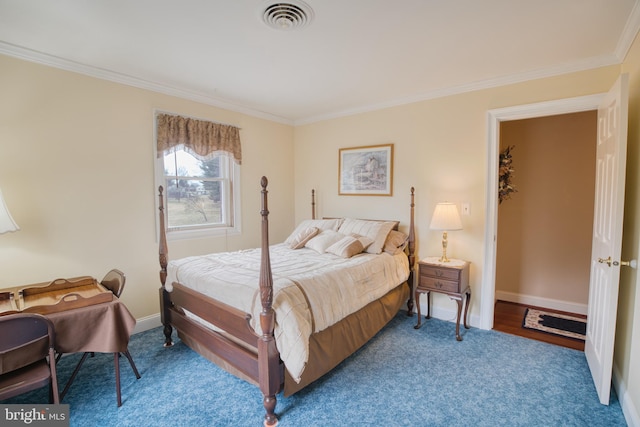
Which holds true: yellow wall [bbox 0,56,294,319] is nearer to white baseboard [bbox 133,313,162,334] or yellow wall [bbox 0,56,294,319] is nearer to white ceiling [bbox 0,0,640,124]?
white baseboard [bbox 133,313,162,334]

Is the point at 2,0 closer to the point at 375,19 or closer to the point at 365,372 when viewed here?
the point at 375,19

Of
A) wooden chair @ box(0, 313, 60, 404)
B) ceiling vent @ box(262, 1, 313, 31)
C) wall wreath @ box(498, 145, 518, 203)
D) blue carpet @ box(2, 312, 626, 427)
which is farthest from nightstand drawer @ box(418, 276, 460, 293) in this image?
wooden chair @ box(0, 313, 60, 404)

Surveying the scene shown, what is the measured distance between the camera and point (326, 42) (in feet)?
7.47

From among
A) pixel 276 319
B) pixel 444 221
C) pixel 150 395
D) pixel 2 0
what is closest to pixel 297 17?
pixel 2 0

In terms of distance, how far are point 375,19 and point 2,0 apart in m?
2.24

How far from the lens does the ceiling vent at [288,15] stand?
1.83m

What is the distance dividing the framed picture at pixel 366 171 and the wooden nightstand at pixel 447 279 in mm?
1065

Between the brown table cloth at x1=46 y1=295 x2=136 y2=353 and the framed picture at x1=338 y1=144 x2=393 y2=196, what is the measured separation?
9.34 feet

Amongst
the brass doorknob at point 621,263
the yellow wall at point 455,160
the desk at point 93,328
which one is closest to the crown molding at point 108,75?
the yellow wall at point 455,160

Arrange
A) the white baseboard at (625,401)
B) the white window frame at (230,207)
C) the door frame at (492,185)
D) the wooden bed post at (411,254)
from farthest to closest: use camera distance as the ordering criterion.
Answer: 1. the white window frame at (230,207)
2. the wooden bed post at (411,254)
3. the door frame at (492,185)
4. the white baseboard at (625,401)

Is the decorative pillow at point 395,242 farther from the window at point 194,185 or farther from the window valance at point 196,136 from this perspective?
the window valance at point 196,136

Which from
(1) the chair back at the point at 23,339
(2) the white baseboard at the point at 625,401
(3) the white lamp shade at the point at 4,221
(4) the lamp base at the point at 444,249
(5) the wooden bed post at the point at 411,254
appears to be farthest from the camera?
(5) the wooden bed post at the point at 411,254

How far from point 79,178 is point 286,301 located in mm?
2243

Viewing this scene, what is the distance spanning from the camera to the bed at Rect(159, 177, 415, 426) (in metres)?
1.83
